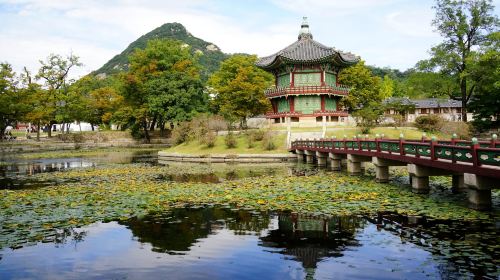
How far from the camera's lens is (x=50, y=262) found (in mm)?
9773

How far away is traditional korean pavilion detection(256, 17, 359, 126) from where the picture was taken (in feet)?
175

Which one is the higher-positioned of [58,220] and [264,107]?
[264,107]

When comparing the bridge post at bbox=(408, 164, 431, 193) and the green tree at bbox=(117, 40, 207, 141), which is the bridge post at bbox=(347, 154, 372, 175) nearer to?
the bridge post at bbox=(408, 164, 431, 193)

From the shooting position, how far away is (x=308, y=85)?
179 feet

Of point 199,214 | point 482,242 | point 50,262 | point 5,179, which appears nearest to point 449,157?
point 482,242

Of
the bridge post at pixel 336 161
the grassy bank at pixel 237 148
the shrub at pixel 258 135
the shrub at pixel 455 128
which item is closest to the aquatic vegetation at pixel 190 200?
the bridge post at pixel 336 161

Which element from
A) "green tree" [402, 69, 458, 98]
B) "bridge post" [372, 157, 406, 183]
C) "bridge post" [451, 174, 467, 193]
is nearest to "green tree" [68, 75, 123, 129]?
"green tree" [402, 69, 458, 98]

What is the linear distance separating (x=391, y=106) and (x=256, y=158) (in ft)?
102

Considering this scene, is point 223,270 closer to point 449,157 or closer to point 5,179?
point 449,157

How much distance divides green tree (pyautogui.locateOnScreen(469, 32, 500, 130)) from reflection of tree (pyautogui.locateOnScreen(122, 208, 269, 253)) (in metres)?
38.2

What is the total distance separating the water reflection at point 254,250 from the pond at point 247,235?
0.03 m

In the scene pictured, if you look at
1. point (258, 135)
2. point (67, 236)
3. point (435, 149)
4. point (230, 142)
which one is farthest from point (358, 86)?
point (67, 236)

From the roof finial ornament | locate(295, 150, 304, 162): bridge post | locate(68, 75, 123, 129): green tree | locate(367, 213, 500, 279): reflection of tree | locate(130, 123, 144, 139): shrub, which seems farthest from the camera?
locate(68, 75, 123, 129): green tree

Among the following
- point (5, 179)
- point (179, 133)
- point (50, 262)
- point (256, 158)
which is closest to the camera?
point (50, 262)
